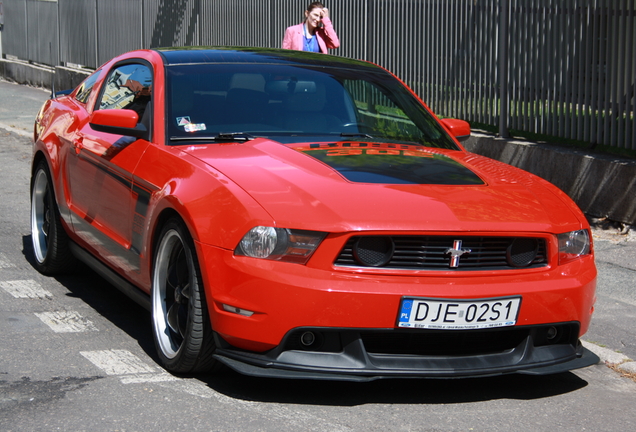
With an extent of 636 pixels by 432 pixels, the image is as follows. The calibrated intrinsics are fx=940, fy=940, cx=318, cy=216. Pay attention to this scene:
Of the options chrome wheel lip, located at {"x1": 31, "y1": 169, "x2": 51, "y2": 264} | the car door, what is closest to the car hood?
the car door

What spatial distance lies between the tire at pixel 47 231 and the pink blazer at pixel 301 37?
5071mm

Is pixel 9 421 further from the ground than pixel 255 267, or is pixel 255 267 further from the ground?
pixel 255 267

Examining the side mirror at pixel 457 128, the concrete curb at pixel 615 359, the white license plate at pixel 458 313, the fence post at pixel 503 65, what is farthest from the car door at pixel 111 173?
the fence post at pixel 503 65

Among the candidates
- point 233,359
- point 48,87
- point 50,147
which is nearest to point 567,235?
point 233,359

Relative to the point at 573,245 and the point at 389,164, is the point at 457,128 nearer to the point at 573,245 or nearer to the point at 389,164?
the point at 389,164

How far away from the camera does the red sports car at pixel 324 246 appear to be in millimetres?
3789

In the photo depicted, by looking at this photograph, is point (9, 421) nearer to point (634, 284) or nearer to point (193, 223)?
point (193, 223)

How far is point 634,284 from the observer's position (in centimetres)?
641

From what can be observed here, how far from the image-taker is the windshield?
501cm

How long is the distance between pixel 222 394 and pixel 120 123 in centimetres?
162

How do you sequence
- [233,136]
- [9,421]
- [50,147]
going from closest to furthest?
[9,421]
[233,136]
[50,147]

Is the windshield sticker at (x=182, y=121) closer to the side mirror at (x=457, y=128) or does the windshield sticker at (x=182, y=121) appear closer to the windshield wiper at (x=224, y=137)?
the windshield wiper at (x=224, y=137)

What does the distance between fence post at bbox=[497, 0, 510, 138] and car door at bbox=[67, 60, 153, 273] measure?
4985mm

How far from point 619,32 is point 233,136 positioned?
4.81m
